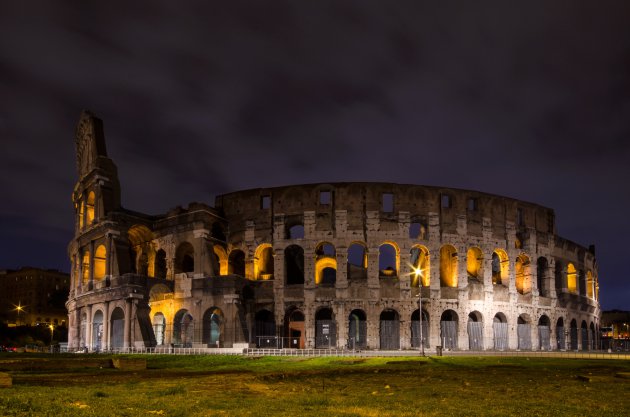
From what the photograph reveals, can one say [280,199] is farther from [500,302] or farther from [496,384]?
[496,384]

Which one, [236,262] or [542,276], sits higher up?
[236,262]

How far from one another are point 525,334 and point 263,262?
22.7 m

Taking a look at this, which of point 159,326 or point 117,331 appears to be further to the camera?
point 159,326

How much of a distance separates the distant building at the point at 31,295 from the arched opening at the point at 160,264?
83494 millimetres

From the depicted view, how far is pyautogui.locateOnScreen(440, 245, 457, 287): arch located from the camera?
50.0m

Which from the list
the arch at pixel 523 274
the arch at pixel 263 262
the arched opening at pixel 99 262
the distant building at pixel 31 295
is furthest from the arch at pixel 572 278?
the distant building at pixel 31 295

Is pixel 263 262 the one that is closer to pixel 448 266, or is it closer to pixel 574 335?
pixel 448 266

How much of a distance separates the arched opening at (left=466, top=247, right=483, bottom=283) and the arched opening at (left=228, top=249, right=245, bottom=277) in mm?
19121

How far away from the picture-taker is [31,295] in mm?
132125

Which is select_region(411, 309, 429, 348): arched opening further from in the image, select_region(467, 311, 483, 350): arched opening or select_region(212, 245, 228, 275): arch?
select_region(212, 245, 228, 275): arch

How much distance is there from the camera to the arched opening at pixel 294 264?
2036 inches

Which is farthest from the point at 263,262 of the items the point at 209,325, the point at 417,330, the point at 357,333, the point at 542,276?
the point at 542,276

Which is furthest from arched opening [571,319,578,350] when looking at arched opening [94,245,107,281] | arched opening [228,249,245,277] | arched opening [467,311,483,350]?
arched opening [94,245,107,281]

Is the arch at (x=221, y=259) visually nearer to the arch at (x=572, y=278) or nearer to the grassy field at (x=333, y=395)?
the grassy field at (x=333, y=395)
